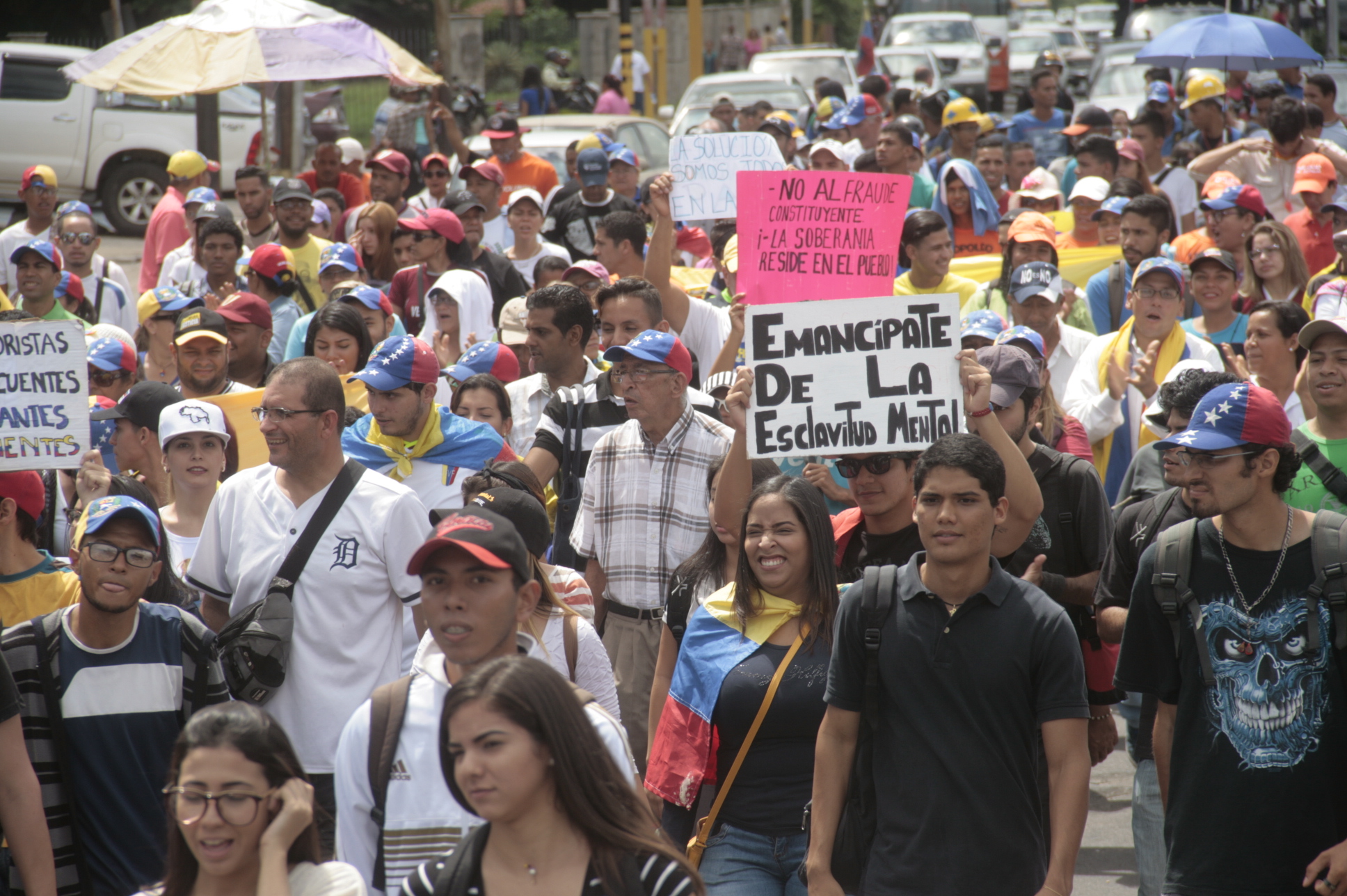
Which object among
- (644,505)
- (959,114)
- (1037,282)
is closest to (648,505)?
(644,505)

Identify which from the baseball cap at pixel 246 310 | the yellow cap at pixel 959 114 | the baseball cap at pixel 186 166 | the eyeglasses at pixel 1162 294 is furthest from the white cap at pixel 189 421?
the yellow cap at pixel 959 114

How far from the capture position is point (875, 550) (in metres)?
4.74

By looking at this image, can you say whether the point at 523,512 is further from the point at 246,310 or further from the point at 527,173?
the point at 527,173

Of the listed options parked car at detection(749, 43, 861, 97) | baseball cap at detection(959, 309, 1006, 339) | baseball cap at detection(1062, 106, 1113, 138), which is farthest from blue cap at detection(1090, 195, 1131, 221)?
parked car at detection(749, 43, 861, 97)

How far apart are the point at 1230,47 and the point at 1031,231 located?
21.9ft

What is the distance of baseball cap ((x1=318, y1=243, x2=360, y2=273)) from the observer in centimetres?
901

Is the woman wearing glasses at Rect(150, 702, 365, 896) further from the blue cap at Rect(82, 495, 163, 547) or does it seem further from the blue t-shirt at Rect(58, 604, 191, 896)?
the blue cap at Rect(82, 495, 163, 547)

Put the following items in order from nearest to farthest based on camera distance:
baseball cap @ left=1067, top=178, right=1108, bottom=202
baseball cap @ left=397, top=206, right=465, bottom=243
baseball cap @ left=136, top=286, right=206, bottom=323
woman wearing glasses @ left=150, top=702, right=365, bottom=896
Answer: woman wearing glasses @ left=150, top=702, right=365, bottom=896
baseball cap @ left=136, top=286, right=206, bottom=323
baseball cap @ left=397, top=206, right=465, bottom=243
baseball cap @ left=1067, top=178, right=1108, bottom=202

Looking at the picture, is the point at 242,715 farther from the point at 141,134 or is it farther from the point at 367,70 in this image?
the point at 141,134

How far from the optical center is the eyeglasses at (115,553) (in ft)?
13.7

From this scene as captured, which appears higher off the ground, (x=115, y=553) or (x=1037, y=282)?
(x=1037, y=282)

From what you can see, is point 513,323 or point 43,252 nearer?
point 513,323

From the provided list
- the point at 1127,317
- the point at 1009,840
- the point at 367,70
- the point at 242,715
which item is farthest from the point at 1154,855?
the point at 367,70

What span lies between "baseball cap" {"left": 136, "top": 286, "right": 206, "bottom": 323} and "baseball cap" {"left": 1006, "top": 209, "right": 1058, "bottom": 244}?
4.46m
